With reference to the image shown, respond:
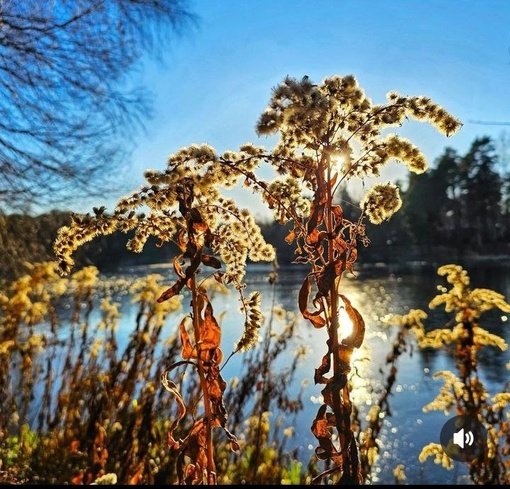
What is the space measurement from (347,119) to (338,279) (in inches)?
10.5

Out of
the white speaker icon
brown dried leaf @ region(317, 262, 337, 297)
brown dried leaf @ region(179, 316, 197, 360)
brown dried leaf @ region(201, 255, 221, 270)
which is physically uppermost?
brown dried leaf @ region(201, 255, 221, 270)

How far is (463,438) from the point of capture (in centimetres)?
215

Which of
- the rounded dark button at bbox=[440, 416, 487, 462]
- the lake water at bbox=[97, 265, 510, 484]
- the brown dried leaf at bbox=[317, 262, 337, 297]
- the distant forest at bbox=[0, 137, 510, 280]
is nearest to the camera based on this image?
the brown dried leaf at bbox=[317, 262, 337, 297]

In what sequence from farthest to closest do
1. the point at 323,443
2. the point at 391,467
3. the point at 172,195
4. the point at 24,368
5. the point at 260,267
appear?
the point at 260,267
the point at 391,467
the point at 24,368
the point at 172,195
the point at 323,443

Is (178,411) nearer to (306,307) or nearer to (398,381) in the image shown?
(306,307)

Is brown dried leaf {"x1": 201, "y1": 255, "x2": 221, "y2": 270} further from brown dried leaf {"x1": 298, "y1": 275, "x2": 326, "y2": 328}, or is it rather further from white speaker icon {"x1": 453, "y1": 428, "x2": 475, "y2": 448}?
white speaker icon {"x1": 453, "y1": 428, "x2": 475, "y2": 448}

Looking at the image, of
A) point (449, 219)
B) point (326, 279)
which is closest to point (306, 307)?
point (326, 279)

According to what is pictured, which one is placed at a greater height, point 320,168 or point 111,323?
point 320,168

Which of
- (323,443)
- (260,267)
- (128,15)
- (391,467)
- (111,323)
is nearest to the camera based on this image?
(323,443)

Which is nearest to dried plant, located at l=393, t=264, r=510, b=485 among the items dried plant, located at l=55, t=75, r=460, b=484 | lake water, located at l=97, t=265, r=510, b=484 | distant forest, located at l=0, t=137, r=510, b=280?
lake water, located at l=97, t=265, r=510, b=484

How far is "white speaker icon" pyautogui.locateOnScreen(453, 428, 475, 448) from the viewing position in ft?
6.87

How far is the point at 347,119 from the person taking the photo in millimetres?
873

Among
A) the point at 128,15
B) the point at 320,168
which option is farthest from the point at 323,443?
the point at 128,15

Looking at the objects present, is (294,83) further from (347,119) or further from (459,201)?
(459,201)
